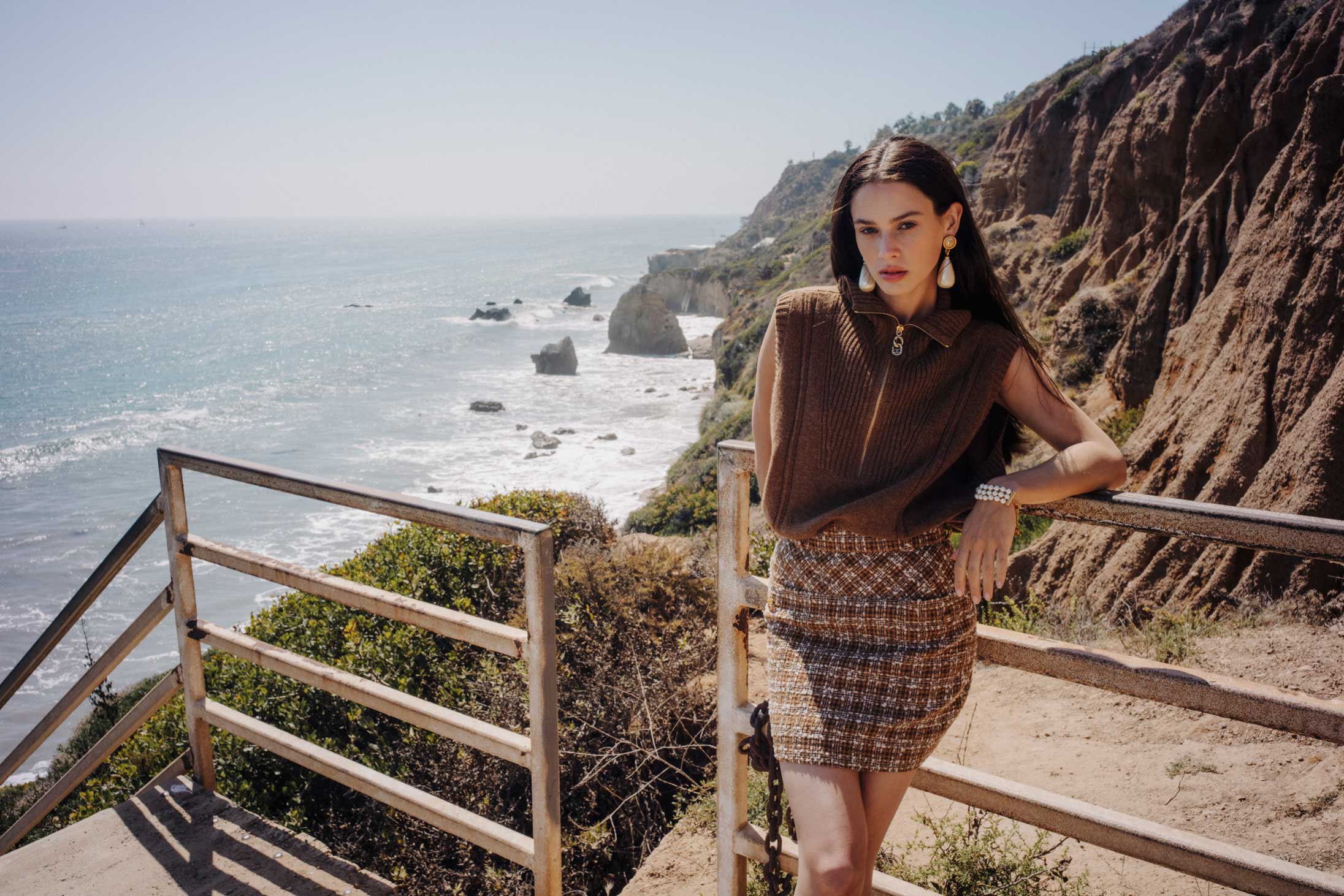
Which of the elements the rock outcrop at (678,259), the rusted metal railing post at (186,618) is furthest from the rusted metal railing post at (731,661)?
the rock outcrop at (678,259)

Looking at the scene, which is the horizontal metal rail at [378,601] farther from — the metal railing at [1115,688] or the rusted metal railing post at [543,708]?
the metal railing at [1115,688]

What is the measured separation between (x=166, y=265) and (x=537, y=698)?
160716 mm

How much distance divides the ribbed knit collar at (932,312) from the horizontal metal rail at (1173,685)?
599 millimetres

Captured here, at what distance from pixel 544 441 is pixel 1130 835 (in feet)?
113

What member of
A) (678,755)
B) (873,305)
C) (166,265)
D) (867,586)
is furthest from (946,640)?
(166,265)

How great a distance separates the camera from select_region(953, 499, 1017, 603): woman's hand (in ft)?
5.28

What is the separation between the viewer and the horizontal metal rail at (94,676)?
2963 millimetres

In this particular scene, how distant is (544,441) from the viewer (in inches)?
1399

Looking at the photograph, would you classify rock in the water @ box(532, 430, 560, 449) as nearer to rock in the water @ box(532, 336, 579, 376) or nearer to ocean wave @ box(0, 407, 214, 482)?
rock in the water @ box(532, 336, 579, 376)

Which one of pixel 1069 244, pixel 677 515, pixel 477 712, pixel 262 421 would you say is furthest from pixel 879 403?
pixel 262 421

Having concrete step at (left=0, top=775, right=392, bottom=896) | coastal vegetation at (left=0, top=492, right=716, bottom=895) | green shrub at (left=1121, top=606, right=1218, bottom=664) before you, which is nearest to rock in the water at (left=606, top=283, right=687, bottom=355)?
coastal vegetation at (left=0, top=492, right=716, bottom=895)

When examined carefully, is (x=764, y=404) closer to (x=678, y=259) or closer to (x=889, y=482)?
(x=889, y=482)

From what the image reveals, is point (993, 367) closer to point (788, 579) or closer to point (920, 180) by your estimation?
point (920, 180)

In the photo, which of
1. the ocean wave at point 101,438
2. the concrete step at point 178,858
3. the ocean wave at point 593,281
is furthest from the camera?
the ocean wave at point 593,281
